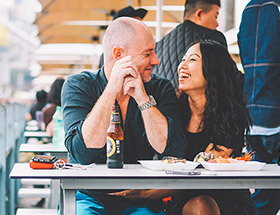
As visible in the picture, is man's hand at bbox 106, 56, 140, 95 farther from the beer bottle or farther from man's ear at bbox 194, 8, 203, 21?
man's ear at bbox 194, 8, 203, 21

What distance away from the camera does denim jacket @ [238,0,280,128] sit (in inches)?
115

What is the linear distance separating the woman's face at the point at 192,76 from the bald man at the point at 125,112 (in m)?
0.09

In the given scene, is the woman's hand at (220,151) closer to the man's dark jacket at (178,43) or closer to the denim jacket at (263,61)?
the denim jacket at (263,61)

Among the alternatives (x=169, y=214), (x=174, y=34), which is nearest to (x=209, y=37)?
(x=174, y=34)

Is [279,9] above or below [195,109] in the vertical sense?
above

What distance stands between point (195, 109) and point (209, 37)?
36.3 inches

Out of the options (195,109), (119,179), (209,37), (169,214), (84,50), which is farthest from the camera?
(84,50)

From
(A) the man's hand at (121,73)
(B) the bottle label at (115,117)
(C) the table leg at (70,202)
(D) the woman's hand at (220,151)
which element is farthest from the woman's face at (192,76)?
(C) the table leg at (70,202)

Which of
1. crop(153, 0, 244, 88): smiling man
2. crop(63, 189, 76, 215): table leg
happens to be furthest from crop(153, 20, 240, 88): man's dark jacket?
crop(63, 189, 76, 215): table leg

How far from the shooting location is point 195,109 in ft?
8.24

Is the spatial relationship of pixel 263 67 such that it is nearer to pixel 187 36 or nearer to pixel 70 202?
pixel 187 36

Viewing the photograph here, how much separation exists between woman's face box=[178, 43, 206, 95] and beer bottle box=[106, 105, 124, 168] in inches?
24.7

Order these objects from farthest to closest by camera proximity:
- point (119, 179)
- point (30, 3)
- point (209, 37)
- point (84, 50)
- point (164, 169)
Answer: point (84, 50) < point (30, 3) < point (209, 37) < point (164, 169) < point (119, 179)

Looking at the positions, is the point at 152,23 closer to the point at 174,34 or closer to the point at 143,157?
the point at 174,34
